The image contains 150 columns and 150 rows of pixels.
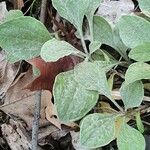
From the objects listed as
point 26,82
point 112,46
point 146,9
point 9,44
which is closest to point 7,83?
point 26,82

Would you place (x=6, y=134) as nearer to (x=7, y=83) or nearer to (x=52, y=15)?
(x=7, y=83)

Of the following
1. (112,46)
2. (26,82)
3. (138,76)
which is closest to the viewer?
(138,76)

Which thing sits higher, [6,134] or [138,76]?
[138,76]

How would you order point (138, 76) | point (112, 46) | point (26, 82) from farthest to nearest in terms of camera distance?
point (26, 82) → point (112, 46) → point (138, 76)

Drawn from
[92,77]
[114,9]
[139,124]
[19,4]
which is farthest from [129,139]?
[19,4]

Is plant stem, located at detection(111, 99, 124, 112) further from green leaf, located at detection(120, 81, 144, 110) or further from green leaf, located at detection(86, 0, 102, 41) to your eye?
green leaf, located at detection(86, 0, 102, 41)

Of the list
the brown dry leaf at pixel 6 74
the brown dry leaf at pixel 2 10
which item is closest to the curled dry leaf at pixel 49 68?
the brown dry leaf at pixel 6 74

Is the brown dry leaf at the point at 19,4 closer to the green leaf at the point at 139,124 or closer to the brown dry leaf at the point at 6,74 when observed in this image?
the brown dry leaf at the point at 6,74
